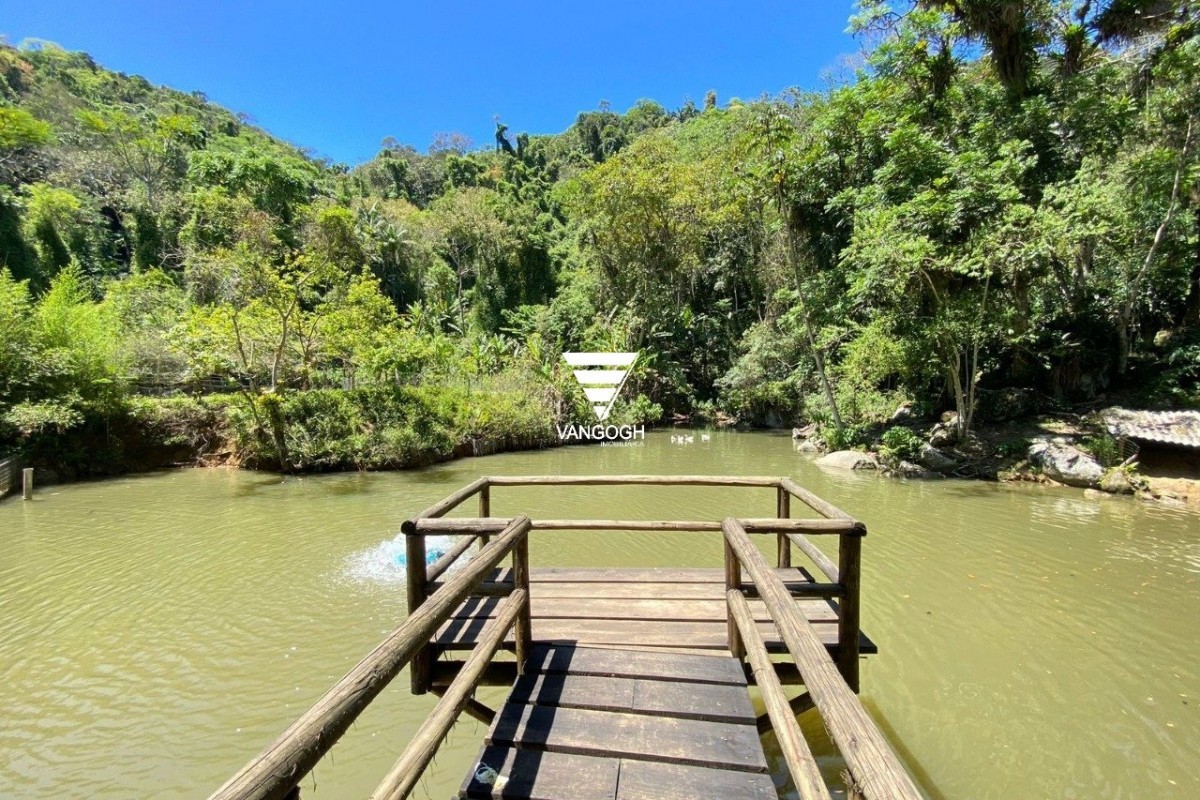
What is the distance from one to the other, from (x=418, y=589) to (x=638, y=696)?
1.29 meters

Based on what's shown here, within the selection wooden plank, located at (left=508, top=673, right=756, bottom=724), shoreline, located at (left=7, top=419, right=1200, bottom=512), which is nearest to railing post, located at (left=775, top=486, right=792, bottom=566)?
wooden plank, located at (left=508, top=673, right=756, bottom=724)

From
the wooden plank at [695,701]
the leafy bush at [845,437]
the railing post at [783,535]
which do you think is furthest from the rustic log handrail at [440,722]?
the leafy bush at [845,437]

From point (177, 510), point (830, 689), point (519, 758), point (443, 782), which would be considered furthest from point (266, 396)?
point (830, 689)

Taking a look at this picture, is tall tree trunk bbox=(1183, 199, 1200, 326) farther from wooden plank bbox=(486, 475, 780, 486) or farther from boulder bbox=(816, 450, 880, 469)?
wooden plank bbox=(486, 475, 780, 486)

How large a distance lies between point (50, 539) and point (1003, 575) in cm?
1357

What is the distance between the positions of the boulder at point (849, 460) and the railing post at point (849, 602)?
11401 millimetres

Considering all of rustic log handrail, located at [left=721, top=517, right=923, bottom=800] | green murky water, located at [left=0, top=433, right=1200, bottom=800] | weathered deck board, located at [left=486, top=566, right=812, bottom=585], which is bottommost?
green murky water, located at [left=0, top=433, right=1200, bottom=800]

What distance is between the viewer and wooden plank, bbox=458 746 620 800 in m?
2.02

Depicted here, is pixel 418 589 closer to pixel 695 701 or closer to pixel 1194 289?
pixel 695 701

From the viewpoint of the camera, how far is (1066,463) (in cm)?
1090

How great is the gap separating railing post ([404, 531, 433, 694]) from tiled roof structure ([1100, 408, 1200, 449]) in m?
14.0

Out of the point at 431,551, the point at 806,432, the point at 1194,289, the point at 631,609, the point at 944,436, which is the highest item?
the point at 1194,289

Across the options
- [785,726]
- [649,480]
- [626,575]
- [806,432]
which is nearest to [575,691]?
[785,726]

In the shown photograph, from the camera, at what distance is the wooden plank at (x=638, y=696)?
8.18ft
